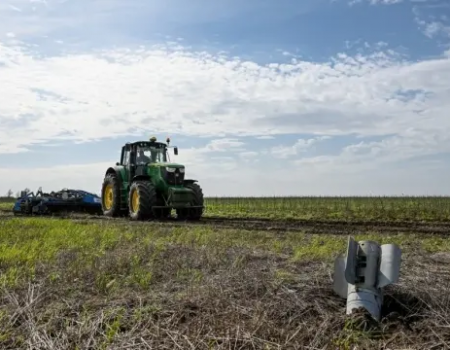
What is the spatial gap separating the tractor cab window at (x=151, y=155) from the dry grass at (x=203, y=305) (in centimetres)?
1236

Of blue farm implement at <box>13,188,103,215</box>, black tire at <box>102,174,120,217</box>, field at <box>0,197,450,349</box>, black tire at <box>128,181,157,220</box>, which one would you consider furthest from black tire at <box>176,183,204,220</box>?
field at <box>0,197,450,349</box>

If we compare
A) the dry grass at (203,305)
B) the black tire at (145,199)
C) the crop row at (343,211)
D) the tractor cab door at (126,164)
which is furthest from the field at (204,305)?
the crop row at (343,211)

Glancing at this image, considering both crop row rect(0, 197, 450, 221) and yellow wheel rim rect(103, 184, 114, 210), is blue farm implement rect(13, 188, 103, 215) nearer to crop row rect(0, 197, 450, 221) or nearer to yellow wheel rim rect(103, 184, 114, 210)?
yellow wheel rim rect(103, 184, 114, 210)

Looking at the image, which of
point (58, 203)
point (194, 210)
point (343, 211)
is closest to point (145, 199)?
point (194, 210)

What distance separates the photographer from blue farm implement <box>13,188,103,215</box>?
871 inches

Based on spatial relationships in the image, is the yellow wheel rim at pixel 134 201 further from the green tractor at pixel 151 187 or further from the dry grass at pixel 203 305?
the dry grass at pixel 203 305

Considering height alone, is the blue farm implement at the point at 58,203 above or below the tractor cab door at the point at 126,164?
below

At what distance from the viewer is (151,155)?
19.8 m

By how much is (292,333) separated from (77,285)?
2.61 meters

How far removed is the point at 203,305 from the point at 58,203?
60.8 ft

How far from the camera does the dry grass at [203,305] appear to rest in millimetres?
4254

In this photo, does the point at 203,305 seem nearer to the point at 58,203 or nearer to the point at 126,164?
the point at 126,164

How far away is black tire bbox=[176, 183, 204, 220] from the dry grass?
443 inches

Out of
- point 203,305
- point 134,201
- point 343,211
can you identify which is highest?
point 134,201
